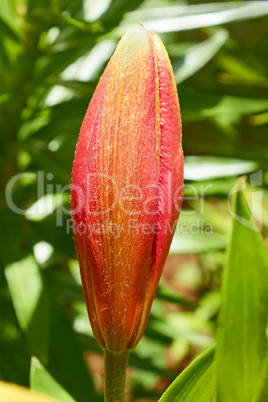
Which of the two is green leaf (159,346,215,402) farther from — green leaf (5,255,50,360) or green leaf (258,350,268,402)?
green leaf (5,255,50,360)

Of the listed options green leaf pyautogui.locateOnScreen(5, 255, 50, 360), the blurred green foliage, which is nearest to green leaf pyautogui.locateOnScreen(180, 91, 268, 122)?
the blurred green foliage

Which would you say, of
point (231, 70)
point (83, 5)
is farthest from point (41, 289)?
point (231, 70)

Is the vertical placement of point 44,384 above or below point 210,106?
below

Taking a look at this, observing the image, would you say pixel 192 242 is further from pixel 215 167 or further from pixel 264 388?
pixel 264 388

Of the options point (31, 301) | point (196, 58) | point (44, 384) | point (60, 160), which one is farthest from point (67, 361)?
point (196, 58)

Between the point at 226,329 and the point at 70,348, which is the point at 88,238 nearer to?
the point at 226,329

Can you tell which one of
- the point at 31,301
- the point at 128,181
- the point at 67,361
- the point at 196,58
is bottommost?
the point at 67,361
